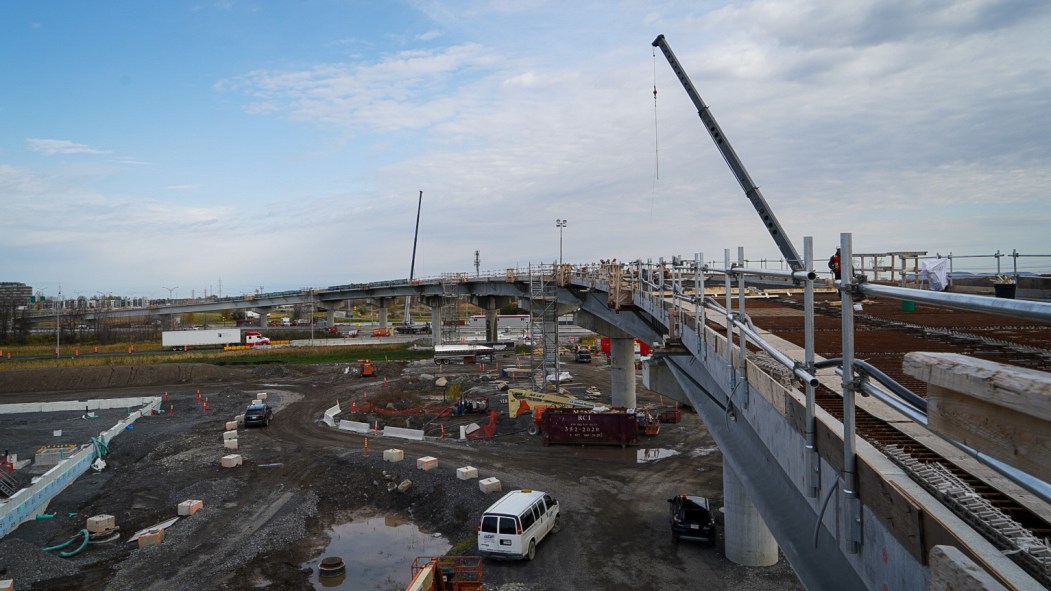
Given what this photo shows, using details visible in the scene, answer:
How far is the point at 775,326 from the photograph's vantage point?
14219mm

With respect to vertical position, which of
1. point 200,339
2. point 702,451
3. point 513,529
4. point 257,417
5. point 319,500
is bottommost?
point 319,500

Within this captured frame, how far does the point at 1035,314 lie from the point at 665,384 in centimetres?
1578

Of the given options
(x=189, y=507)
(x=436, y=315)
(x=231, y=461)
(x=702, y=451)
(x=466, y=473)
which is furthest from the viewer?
(x=436, y=315)

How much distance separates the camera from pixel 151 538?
20.1 meters

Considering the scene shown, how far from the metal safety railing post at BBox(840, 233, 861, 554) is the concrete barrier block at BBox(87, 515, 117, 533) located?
24464mm

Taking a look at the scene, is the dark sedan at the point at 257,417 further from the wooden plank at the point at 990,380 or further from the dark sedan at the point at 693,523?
the wooden plank at the point at 990,380

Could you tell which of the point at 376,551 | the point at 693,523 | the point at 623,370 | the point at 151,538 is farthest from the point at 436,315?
the point at 693,523

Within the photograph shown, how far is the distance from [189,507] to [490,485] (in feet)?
36.2

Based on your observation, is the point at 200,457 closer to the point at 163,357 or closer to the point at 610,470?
the point at 610,470

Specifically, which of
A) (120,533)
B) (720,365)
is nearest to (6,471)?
(120,533)

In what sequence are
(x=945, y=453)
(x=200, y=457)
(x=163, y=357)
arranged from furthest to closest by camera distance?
(x=163, y=357)
(x=200, y=457)
(x=945, y=453)

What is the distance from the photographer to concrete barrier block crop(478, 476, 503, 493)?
23.9 metres

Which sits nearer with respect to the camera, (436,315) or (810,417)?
(810,417)

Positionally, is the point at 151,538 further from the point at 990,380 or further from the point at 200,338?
the point at 200,338
